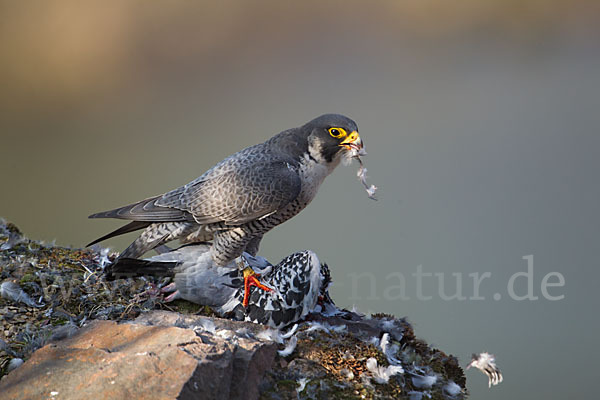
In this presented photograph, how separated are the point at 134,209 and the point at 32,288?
2.50 feet

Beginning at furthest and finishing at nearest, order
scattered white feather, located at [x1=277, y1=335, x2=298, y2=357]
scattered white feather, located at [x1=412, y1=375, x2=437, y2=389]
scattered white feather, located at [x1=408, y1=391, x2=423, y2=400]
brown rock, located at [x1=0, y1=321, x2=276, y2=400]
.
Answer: scattered white feather, located at [x1=412, y1=375, x2=437, y2=389] < scattered white feather, located at [x1=408, y1=391, x2=423, y2=400] < scattered white feather, located at [x1=277, y1=335, x2=298, y2=357] < brown rock, located at [x1=0, y1=321, x2=276, y2=400]

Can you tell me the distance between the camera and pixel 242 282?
3.52 meters

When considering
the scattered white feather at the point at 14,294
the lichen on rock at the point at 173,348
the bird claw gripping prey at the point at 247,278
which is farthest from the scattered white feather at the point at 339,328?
the scattered white feather at the point at 14,294

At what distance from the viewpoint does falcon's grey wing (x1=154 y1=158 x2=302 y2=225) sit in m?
3.37

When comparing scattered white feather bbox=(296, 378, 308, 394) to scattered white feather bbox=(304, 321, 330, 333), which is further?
scattered white feather bbox=(304, 321, 330, 333)

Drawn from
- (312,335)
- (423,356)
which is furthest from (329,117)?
(423,356)

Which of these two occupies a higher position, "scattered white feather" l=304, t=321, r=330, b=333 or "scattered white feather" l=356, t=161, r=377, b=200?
"scattered white feather" l=356, t=161, r=377, b=200

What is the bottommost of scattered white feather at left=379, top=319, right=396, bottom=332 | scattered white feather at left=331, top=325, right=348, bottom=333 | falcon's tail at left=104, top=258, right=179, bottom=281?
falcon's tail at left=104, top=258, right=179, bottom=281

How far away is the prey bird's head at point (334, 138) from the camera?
11.1 feet

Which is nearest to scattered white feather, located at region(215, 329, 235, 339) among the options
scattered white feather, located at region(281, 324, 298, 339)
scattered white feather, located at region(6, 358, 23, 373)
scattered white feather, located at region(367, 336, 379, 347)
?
scattered white feather, located at region(281, 324, 298, 339)

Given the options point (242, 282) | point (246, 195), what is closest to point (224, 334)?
point (242, 282)

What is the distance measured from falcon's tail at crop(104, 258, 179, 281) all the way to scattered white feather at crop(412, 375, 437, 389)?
153 centimetres

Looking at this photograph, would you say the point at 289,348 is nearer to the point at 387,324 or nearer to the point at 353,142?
the point at 387,324

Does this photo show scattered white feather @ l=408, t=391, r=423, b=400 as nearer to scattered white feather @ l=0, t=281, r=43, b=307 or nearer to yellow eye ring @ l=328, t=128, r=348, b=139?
yellow eye ring @ l=328, t=128, r=348, b=139
